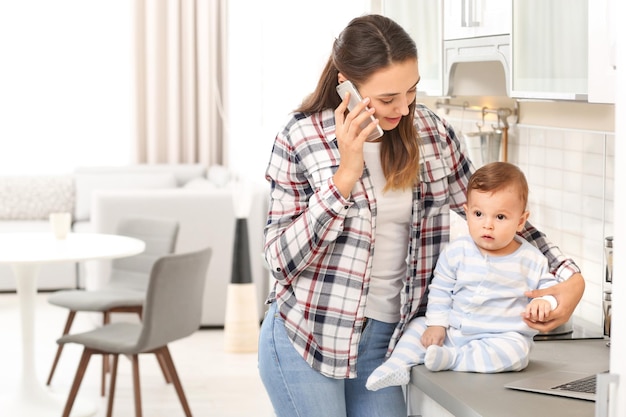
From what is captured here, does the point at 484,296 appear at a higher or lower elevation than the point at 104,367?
higher

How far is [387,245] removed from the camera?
189cm

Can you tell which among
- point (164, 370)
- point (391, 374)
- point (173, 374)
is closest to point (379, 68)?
point (391, 374)

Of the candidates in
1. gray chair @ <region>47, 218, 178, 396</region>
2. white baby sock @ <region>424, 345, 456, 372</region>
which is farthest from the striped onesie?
gray chair @ <region>47, 218, 178, 396</region>

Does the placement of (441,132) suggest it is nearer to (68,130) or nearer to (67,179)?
(67,179)

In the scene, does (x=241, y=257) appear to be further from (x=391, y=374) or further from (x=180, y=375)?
(x=391, y=374)

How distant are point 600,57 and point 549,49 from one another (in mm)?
268

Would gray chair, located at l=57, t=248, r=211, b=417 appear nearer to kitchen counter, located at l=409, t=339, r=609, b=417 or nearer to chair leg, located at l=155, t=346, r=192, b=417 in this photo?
chair leg, located at l=155, t=346, r=192, b=417

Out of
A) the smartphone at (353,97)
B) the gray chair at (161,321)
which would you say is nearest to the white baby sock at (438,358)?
the smartphone at (353,97)

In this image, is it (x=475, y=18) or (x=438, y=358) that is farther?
(x=475, y=18)

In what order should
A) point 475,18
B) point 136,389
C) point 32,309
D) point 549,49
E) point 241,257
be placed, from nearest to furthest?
1. point 549,49
2. point 475,18
3. point 136,389
4. point 32,309
5. point 241,257

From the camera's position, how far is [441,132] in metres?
1.98

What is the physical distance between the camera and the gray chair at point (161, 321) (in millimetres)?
3953

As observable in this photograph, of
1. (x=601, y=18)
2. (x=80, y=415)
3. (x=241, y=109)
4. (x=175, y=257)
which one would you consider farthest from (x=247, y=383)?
(x=601, y=18)

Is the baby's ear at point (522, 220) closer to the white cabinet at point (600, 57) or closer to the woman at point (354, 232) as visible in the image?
the woman at point (354, 232)
